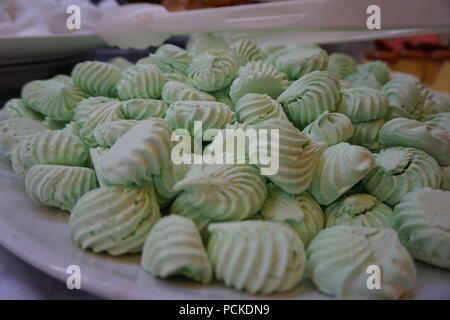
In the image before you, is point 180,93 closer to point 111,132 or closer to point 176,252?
point 111,132

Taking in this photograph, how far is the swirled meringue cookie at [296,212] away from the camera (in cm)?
72

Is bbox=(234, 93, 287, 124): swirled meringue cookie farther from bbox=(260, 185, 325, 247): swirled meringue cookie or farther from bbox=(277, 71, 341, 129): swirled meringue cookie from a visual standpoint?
bbox=(260, 185, 325, 247): swirled meringue cookie

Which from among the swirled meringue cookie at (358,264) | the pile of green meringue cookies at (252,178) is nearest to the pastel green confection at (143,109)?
the pile of green meringue cookies at (252,178)

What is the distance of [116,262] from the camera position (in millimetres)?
682

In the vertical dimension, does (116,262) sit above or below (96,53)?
below

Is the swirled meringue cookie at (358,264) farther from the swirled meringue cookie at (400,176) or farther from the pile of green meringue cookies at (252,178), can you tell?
the swirled meringue cookie at (400,176)

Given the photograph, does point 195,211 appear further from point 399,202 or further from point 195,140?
point 399,202

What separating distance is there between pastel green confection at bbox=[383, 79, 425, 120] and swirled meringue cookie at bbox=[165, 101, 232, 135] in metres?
0.42

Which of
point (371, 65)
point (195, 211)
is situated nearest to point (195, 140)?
point (195, 211)

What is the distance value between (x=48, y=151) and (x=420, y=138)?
2.41ft

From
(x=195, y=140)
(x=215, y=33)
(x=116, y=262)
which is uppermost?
(x=215, y=33)

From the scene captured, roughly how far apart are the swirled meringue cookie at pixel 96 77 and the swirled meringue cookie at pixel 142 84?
0.07 m

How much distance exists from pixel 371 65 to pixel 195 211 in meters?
0.89

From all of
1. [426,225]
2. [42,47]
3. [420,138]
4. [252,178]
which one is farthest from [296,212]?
[42,47]
